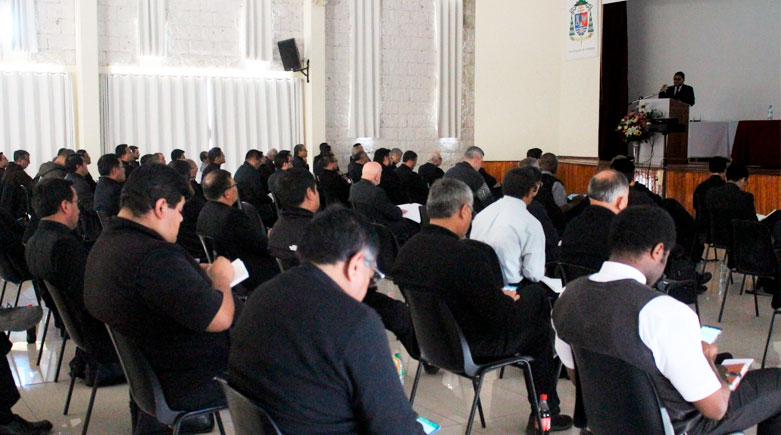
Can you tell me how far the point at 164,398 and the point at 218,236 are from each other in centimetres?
216

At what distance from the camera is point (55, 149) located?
37.5ft

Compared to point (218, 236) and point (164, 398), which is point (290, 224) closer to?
point (218, 236)

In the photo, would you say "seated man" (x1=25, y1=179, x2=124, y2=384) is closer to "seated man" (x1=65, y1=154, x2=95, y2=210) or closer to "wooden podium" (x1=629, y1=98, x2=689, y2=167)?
"seated man" (x1=65, y1=154, x2=95, y2=210)

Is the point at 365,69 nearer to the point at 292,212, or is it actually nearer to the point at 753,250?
the point at 753,250

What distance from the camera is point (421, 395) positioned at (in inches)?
179

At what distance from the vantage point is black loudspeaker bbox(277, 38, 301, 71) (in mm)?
12367

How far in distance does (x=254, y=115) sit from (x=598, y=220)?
8.89 metres

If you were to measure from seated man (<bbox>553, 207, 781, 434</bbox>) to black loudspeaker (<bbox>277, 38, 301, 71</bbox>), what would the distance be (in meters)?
10.2

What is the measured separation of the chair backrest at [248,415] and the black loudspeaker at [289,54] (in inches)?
420

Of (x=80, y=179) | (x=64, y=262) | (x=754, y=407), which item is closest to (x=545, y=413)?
(x=754, y=407)

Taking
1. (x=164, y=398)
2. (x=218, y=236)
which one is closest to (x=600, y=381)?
(x=164, y=398)

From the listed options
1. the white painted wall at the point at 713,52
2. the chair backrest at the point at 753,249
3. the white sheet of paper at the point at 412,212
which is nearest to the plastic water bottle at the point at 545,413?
the chair backrest at the point at 753,249

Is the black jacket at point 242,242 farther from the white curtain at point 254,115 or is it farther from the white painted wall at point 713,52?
the white painted wall at point 713,52

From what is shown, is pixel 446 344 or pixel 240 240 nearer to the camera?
pixel 446 344
